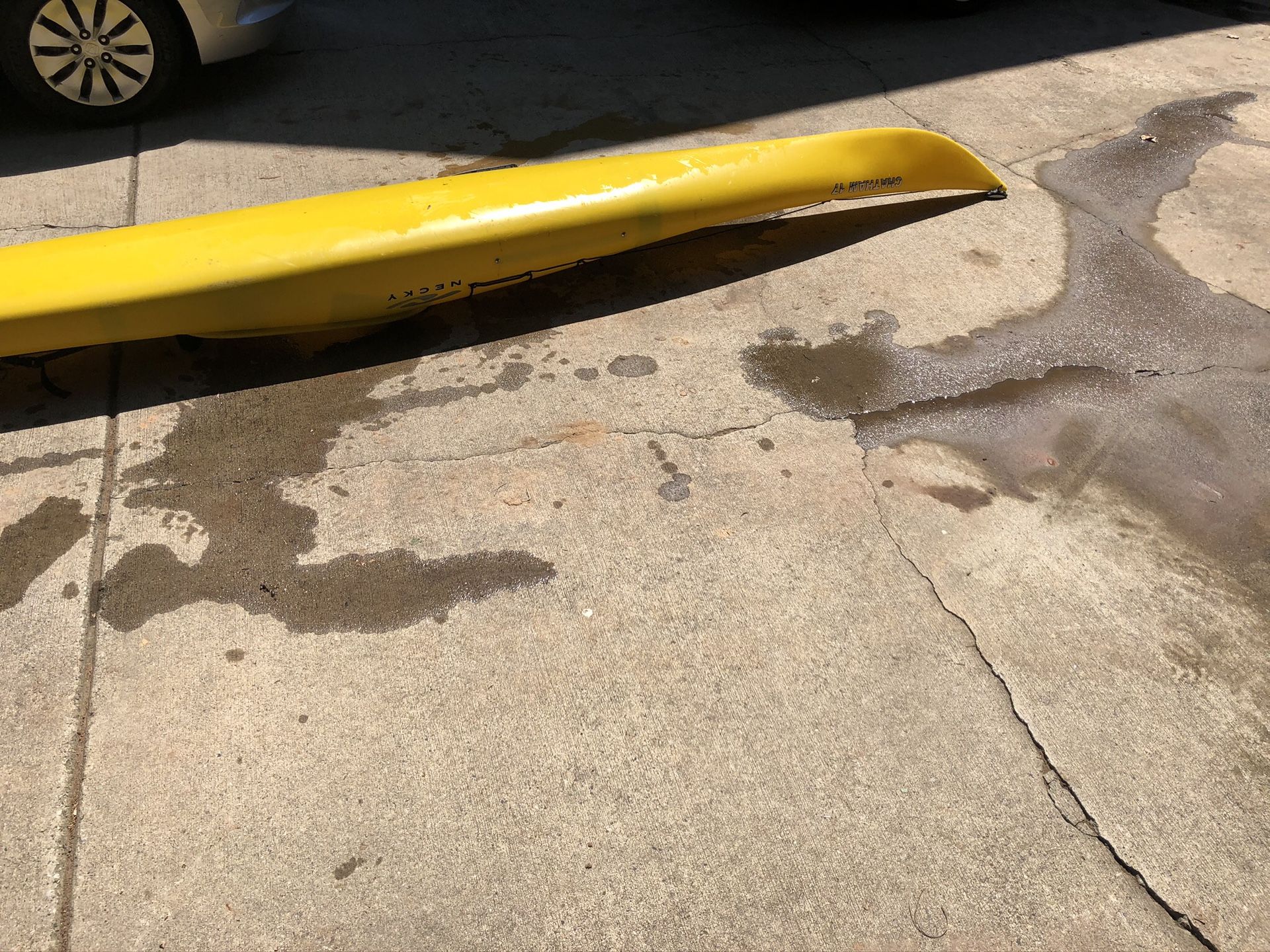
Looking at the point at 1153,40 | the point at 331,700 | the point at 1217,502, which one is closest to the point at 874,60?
the point at 1153,40

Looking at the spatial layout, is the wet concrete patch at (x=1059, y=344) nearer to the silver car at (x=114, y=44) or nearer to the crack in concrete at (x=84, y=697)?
the crack in concrete at (x=84, y=697)

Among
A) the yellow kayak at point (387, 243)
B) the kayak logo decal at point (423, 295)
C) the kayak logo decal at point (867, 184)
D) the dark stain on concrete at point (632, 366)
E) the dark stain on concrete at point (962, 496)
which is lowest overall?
the dark stain on concrete at point (962, 496)

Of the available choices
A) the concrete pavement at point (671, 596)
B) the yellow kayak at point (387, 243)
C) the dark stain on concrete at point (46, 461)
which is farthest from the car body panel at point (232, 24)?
the dark stain on concrete at point (46, 461)

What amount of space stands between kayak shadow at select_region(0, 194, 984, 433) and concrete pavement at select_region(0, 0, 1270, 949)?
0.02 metres

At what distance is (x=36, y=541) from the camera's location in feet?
9.64

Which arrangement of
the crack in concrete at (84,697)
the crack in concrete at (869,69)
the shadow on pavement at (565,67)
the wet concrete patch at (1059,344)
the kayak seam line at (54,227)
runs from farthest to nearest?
the crack in concrete at (869,69), the shadow on pavement at (565,67), the kayak seam line at (54,227), the wet concrete patch at (1059,344), the crack in concrete at (84,697)

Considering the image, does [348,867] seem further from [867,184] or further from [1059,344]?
[867,184]

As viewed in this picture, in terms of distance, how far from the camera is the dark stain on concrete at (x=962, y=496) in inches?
126

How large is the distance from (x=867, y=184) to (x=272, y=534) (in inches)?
121

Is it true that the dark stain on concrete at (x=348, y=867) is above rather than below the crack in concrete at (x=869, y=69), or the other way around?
below

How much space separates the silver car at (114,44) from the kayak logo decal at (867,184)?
328cm

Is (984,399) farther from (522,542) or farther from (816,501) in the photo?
(522,542)

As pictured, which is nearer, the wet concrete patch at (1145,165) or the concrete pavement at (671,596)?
the concrete pavement at (671,596)

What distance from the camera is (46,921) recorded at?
213 centimetres
